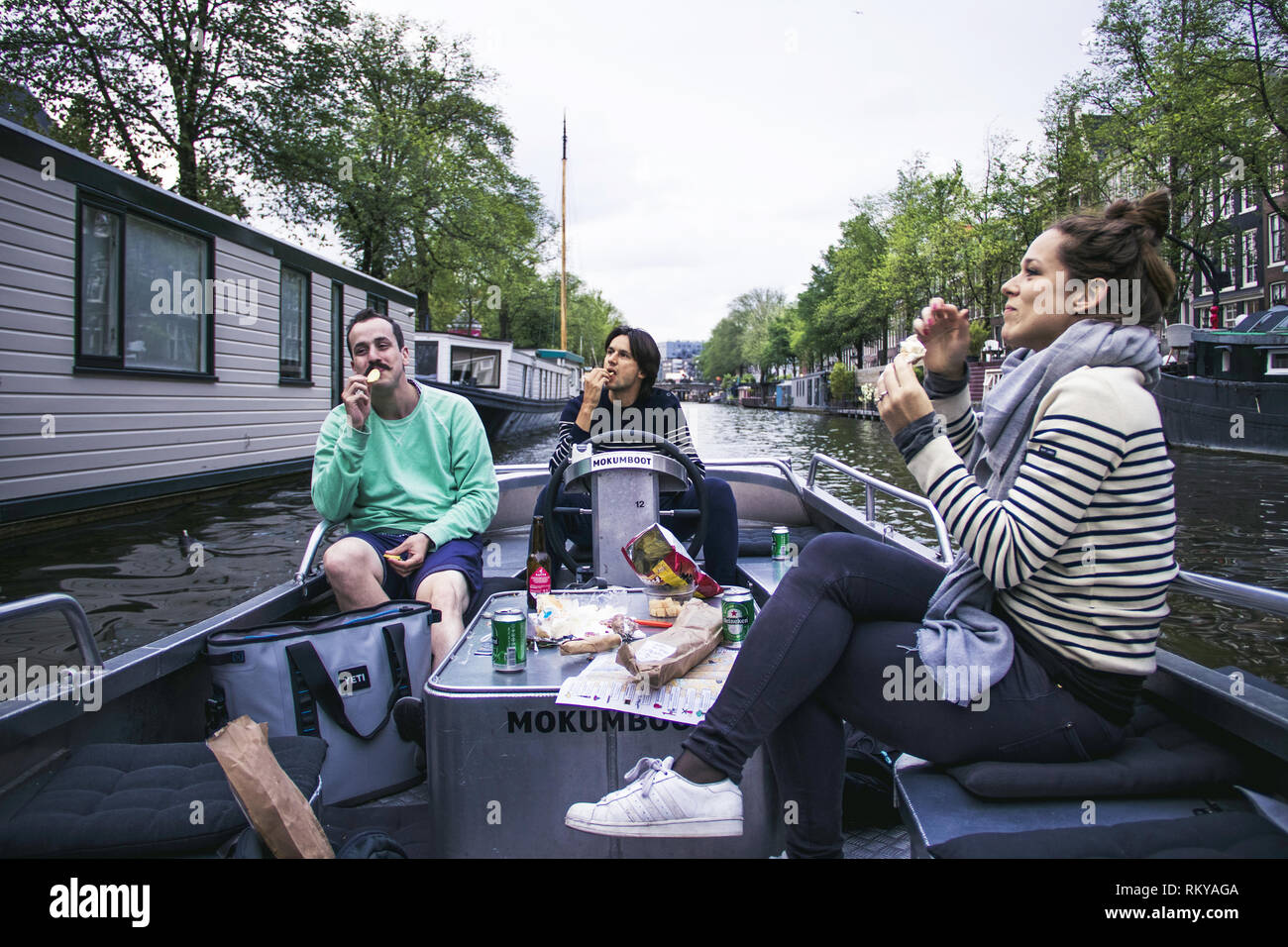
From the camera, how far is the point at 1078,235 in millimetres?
1639

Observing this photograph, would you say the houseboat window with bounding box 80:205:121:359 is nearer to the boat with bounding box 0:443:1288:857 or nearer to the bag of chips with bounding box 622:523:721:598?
the boat with bounding box 0:443:1288:857

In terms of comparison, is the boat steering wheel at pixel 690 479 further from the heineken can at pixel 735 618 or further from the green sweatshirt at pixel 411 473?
the heineken can at pixel 735 618

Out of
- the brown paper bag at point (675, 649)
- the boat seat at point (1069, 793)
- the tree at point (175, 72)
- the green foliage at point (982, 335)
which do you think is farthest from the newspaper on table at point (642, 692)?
the green foliage at point (982, 335)

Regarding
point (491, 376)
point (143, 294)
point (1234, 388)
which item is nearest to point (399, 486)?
point (143, 294)

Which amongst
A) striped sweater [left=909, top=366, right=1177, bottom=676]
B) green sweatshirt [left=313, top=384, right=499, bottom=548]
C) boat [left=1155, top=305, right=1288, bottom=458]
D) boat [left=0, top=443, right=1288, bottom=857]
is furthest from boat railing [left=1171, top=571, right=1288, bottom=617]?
boat [left=1155, top=305, right=1288, bottom=458]

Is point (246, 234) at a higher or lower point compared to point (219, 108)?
lower

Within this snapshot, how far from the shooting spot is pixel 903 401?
1596 mm

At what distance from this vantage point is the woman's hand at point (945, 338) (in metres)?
1.90

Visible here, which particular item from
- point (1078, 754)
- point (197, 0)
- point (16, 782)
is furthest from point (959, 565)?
point (197, 0)

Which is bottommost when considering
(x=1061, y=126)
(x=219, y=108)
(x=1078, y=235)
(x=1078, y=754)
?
(x=1078, y=754)

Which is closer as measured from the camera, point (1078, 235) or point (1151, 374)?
point (1151, 374)

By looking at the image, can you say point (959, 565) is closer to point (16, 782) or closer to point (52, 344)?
point (16, 782)

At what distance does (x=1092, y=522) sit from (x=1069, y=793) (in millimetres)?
496
